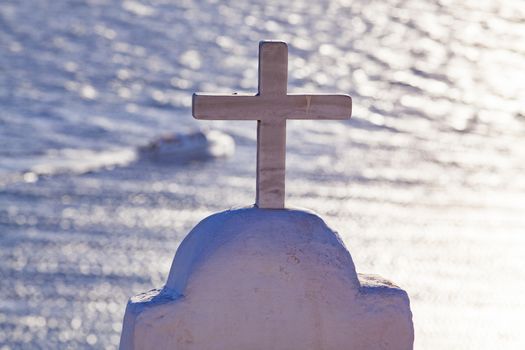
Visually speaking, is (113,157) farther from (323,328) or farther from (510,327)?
(323,328)

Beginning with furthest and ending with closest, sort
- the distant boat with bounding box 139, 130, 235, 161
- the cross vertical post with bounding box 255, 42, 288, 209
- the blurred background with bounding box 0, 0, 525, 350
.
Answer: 1. the distant boat with bounding box 139, 130, 235, 161
2. the blurred background with bounding box 0, 0, 525, 350
3. the cross vertical post with bounding box 255, 42, 288, 209

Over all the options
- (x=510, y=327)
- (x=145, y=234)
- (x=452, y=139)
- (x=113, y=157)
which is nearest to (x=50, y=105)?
(x=113, y=157)

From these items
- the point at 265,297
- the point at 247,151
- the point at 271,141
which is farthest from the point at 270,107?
the point at 247,151

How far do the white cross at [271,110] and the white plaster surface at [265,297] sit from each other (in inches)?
5.0

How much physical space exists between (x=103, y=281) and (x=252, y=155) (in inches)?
470

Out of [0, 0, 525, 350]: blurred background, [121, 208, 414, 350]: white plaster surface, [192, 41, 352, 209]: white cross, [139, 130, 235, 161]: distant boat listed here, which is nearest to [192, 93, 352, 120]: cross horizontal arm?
[192, 41, 352, 209]: white cross

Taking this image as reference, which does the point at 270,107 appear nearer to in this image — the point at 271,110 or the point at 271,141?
the point at 271,110

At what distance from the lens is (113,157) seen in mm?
34719

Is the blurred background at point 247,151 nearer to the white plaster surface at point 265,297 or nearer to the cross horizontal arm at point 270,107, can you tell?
the white plaster surface at point 265,297

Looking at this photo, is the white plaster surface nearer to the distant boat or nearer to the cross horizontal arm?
the cross horizontal arm

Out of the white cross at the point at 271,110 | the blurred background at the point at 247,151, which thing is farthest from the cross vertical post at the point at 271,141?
the blurred background at the point at 247,151

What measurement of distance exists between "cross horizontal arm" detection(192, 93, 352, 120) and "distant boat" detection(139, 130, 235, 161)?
95.9 feet

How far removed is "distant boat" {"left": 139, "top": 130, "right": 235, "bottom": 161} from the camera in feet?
114

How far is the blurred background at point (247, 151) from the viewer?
74.6 feet
